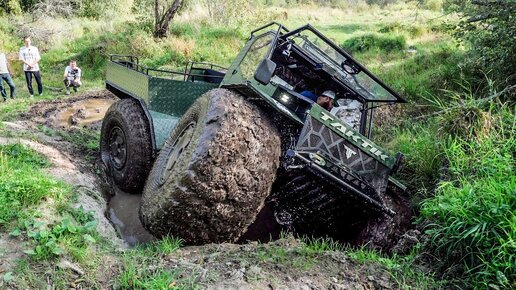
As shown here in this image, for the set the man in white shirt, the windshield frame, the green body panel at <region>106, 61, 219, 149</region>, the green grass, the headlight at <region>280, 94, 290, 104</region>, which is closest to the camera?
the green grass

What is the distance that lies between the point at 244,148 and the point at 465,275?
1722 millimetres

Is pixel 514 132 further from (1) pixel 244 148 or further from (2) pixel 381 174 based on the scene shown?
(1) pixel 244 148

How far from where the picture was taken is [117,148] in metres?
5.58

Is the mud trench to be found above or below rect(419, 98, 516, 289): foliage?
below

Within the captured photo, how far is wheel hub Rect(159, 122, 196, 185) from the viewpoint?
12.0 feet

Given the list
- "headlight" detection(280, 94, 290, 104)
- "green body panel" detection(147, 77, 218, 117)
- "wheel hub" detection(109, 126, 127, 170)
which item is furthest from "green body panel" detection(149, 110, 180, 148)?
A: "headlight" detection(280, 94, 290, 104)

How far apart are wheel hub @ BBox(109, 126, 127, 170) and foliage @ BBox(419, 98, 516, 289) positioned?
348 cm

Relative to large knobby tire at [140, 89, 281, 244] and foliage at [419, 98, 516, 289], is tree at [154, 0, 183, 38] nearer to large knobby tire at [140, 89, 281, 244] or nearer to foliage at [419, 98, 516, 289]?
large knobby tire at [140, 89, 281, 244]

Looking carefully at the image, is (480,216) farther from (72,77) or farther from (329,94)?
(72,77)

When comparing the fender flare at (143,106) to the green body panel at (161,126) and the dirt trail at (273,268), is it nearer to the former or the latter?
the green body panel at (161,126)

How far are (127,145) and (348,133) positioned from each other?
8.87 feet

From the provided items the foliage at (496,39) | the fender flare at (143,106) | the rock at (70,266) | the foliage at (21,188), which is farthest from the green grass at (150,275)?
the foliage at (496,39)

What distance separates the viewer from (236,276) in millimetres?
2850

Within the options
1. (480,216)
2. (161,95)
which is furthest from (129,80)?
(480,216)
